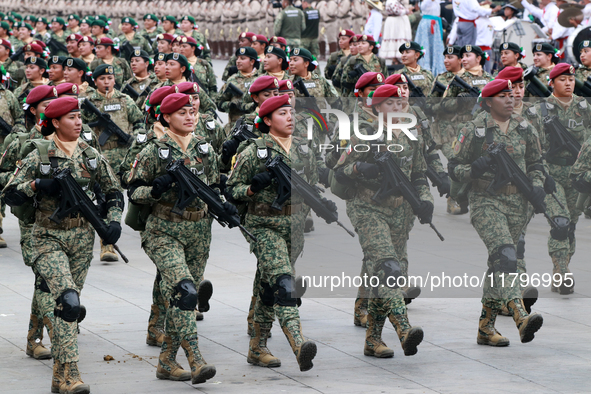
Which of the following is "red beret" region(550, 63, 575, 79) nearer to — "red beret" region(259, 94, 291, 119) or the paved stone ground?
the paved stone ground

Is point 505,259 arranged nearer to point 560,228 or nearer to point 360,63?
point 560,228

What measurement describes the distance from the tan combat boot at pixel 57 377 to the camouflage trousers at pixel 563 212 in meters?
5.12

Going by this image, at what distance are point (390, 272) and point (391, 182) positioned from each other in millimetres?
772

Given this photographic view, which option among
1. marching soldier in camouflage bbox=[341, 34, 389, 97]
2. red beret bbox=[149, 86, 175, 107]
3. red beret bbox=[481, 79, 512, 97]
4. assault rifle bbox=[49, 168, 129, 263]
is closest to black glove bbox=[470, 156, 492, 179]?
red beret bbox=[481, 79, 512, 97]

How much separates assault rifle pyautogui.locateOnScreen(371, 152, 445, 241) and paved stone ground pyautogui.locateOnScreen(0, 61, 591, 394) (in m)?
1.01

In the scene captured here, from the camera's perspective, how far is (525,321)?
25.2ft

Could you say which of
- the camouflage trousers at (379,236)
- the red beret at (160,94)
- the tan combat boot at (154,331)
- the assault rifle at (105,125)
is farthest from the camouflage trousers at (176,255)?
the assault rifle at (105,125)

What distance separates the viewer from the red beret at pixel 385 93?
8.17 metres

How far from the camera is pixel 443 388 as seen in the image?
691 cm

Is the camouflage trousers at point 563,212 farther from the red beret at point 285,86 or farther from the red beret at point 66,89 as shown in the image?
the red beret at point 66,89

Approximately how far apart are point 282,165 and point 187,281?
1120 millimetres

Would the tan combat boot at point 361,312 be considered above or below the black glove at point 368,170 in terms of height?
below

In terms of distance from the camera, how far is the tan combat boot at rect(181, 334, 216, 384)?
6.82m

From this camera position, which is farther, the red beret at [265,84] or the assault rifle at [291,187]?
the red beret at [265,84]
